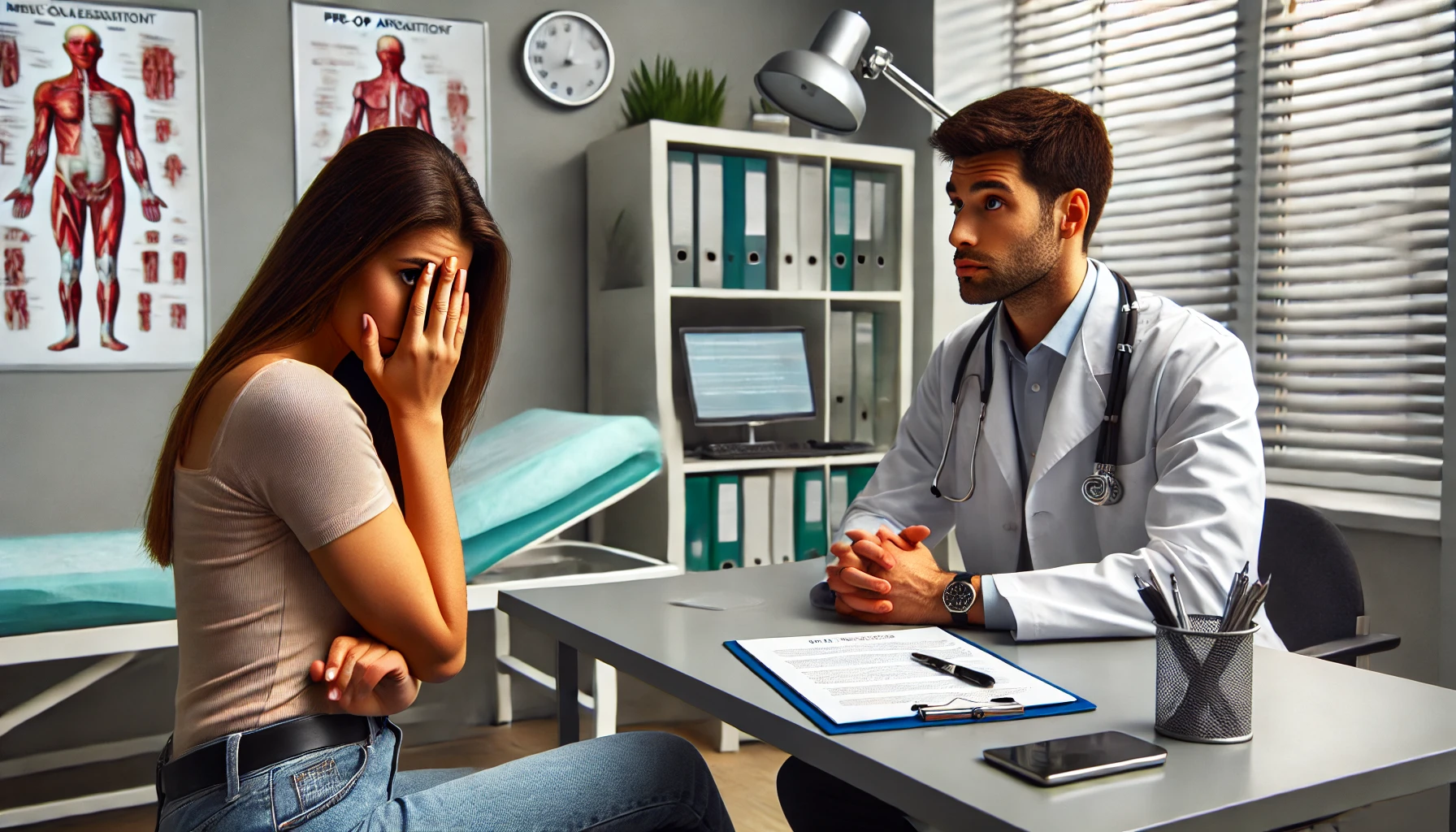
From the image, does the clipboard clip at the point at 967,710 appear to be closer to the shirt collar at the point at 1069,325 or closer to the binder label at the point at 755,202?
the shirt collar at the point at 1069,325

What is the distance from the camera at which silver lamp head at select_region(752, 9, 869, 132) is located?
1.86 m

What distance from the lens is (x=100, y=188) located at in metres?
2.72

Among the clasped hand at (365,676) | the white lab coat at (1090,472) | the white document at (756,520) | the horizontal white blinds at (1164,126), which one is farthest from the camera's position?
the white document at (756,520)

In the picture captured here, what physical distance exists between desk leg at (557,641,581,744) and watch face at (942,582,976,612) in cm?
55

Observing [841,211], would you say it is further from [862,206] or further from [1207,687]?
[1207,687]

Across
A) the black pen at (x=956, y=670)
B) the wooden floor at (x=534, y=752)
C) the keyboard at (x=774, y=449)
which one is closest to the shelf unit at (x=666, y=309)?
the keyboard at (x=774, y=449)

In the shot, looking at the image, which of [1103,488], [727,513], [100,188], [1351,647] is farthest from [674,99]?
[1351,647]

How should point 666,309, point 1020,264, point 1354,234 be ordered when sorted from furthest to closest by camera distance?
point 666,309 → point 1354,234 → point 1020,264

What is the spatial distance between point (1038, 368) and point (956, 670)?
28.9 inches

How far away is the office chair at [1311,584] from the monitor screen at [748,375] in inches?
60.5

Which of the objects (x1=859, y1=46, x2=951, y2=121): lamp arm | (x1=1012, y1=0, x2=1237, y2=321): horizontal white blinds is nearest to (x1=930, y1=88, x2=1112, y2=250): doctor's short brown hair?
(x1=859, y1=46, x2=951, y2=121): lamp arm

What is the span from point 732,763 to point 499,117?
73.7 inches

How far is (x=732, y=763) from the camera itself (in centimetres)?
290

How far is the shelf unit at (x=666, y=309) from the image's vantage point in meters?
2.93
